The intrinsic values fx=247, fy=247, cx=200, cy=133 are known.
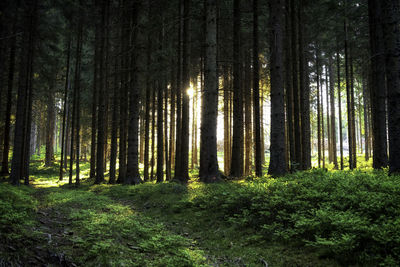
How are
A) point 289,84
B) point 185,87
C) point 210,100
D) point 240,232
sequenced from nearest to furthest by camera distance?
point 240,232, point 210,100, point 185,87, point 289,84

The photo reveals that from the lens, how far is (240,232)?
5.32 m

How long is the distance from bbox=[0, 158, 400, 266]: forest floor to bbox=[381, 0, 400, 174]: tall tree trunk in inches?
74.9

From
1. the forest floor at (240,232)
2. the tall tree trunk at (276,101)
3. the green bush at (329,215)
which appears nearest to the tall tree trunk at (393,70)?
the green bush at (329,215)

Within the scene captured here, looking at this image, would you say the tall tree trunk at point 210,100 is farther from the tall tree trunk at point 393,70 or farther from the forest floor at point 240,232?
the tall tree trunk at point 393,70

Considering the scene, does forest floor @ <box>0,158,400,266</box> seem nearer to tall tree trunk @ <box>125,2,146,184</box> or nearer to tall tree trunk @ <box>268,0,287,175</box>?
tall tree trunk @ <box>268,0,287,175</box>

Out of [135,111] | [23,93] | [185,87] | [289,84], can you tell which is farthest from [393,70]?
[23,93]

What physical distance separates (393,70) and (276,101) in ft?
12.8

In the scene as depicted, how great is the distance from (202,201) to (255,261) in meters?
3.66

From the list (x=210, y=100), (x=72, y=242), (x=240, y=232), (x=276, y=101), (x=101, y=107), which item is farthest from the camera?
(x=101, y=107)

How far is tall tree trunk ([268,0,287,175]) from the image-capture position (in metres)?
9.98

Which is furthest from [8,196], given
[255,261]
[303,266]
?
[303,266]

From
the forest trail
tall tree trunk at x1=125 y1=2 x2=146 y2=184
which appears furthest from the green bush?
tall tree trunk at x1=125 y1=2 x2=146 y2=184

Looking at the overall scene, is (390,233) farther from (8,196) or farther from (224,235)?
(8,196)

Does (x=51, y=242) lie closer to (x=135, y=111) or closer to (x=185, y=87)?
(x=135, y=111)
